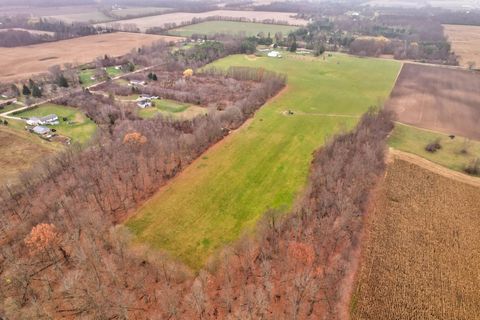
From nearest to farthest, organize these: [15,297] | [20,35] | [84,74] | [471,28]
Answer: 1. [15,297]
2. [84,74]
3. [20,35]
4. [471,28]

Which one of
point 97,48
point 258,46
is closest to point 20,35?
point 97,48

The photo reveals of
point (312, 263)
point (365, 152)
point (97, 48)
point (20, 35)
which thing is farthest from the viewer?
point (20, 35)

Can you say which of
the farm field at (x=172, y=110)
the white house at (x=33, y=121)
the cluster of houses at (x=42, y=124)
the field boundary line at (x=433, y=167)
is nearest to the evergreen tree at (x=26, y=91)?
the cluster of houses at (x=42, y=124)

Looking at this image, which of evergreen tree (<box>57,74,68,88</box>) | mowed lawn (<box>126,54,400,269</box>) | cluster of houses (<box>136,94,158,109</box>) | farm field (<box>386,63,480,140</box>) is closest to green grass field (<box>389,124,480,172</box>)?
farm field (<box>386,63,480,140</box>)

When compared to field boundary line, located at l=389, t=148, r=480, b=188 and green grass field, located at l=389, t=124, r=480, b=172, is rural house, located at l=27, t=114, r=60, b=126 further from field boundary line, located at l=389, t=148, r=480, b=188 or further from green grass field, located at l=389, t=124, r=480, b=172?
green grass field, located at l=389, t=124, r=480, b=172

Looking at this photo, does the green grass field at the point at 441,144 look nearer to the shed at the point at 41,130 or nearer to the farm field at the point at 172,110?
the farm field at the point at 172,110

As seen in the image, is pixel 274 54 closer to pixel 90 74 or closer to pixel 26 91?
pixel 90 74

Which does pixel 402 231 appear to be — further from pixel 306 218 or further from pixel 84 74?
pixel 84 74
